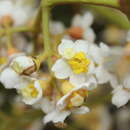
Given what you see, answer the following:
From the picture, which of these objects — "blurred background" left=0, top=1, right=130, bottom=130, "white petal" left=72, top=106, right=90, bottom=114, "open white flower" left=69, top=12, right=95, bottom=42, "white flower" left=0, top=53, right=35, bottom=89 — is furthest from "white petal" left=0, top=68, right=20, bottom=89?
"blurred background" left=0, top=1, right=130, bottom=130

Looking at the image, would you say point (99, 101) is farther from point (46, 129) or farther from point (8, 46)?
point (8, 46)

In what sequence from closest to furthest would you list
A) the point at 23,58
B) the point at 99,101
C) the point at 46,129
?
the point at 23,58
the point at 99,101
the point at 46,129

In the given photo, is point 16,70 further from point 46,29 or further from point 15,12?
point 15,12

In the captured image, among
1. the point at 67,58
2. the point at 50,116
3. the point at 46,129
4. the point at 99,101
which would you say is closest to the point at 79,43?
the point at 67,58

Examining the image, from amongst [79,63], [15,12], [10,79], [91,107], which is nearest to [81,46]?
[79,63]

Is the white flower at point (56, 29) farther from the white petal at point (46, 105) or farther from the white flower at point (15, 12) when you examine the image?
the white petal at point (46, 105)

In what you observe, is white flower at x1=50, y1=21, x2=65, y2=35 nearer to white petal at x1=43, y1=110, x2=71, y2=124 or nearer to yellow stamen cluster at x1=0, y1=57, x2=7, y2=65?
yellow stamen cluster at x1=0, y1=57, x2=7, y2=65

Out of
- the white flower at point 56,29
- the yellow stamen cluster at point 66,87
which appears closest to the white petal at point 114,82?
the yellow stamen cluster at point 66,87
